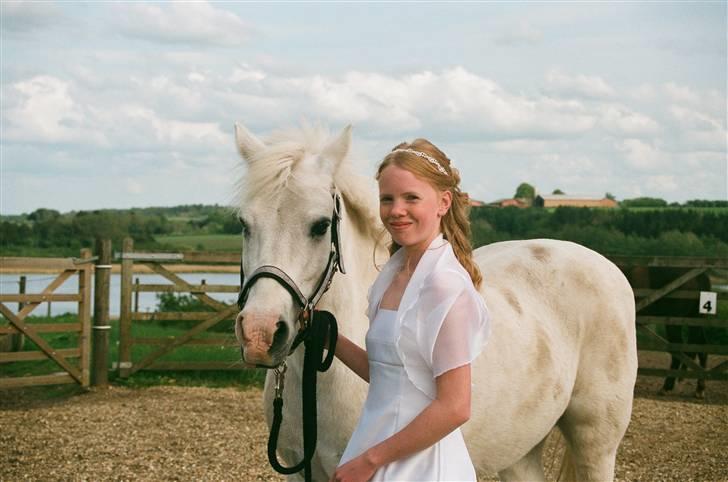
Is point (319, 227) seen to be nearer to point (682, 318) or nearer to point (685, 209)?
point (682, 318)

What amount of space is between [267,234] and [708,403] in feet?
29.2

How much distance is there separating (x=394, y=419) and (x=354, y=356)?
40 centimetres

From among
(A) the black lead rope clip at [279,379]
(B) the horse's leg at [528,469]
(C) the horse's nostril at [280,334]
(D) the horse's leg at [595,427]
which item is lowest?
(B) the horse's leg at [528,469]

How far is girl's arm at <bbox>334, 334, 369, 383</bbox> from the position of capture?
2.25 meters

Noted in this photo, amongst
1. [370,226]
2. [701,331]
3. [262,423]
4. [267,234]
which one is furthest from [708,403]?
[267,234]

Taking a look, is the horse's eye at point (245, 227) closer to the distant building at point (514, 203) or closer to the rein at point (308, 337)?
the rein at point (308, 337)

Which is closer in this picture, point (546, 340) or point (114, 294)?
point (546, 340)

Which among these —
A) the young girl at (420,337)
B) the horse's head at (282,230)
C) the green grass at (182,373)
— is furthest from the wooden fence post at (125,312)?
the young girl at (420,337)

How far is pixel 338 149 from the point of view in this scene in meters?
2.89

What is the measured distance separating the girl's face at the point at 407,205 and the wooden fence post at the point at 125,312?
8.15 metres

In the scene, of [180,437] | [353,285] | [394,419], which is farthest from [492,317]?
[180,437]

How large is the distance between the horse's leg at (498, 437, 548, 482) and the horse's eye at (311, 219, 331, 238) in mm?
2189

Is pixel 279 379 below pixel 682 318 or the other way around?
the other way around

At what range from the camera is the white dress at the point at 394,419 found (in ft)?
6.12
